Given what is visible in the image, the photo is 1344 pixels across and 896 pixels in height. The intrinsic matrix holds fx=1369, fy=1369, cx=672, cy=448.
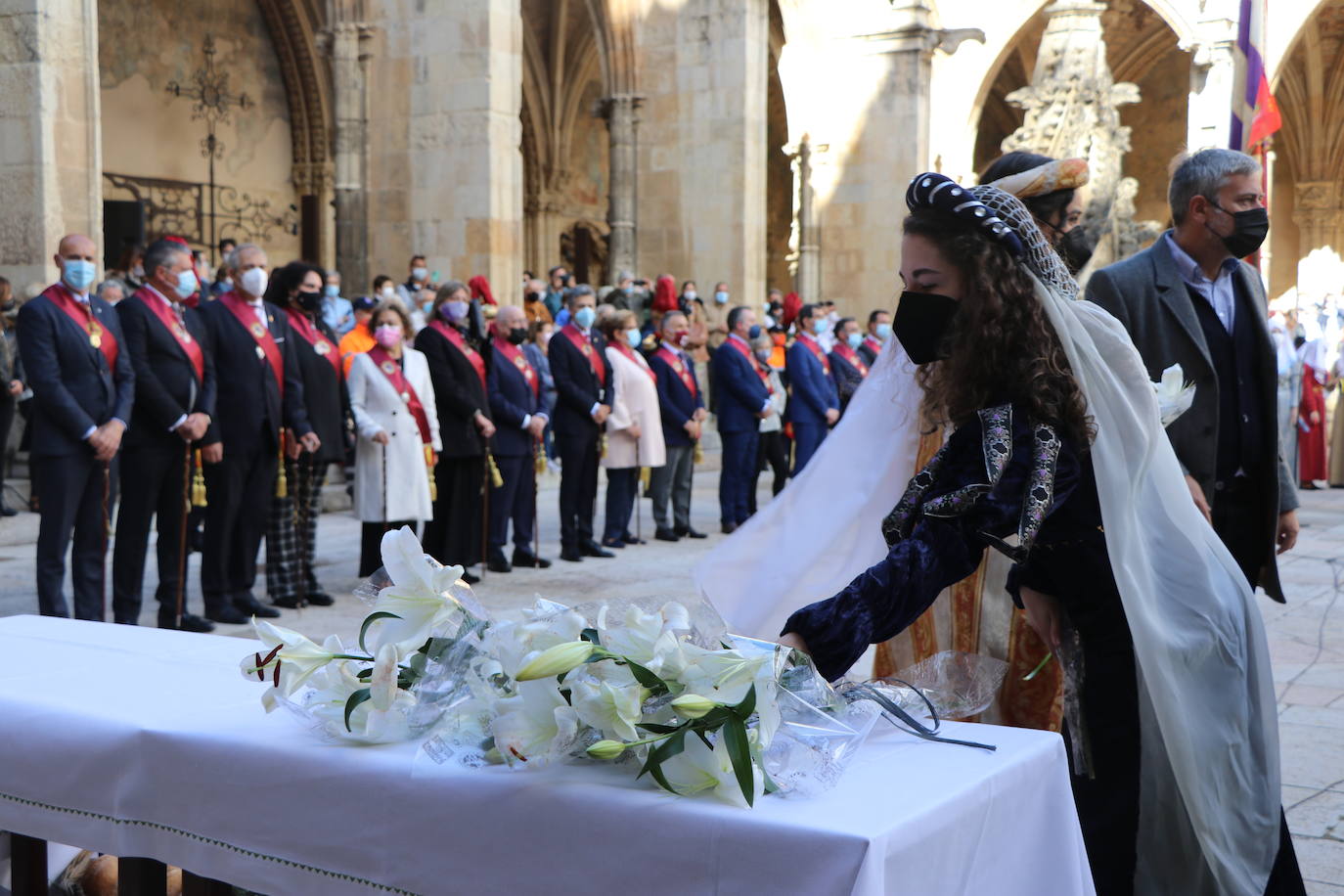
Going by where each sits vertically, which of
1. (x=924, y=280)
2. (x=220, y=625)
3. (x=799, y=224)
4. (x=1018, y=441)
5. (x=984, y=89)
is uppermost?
(x=984, y=89)

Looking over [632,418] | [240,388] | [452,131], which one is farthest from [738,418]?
[240,388]

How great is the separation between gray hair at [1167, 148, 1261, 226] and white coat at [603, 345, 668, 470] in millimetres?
6608

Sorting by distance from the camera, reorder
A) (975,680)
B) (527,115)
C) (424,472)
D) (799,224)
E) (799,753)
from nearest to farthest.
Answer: (799,753) → (975,680) → (424,472) → (799,224) → (527,115)

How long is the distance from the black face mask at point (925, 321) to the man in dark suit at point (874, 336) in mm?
12100

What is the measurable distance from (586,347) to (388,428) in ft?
8.00

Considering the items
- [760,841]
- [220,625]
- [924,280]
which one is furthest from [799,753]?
[220,625]

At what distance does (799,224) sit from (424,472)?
14.0 meters

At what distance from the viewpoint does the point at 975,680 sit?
82.6 inches

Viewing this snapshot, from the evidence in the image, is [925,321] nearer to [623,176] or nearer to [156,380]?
[156,380]

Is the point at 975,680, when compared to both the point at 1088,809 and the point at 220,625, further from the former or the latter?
the point at 220,625

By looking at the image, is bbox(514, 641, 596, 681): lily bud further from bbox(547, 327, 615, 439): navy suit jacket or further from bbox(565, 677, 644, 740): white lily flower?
bbox(547, 327, 615, 439): navy suit jacket

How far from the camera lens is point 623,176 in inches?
752

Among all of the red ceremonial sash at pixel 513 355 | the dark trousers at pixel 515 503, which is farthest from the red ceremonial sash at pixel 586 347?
the dark trousers at pixel 515 503

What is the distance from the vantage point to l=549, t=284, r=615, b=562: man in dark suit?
380 inches
